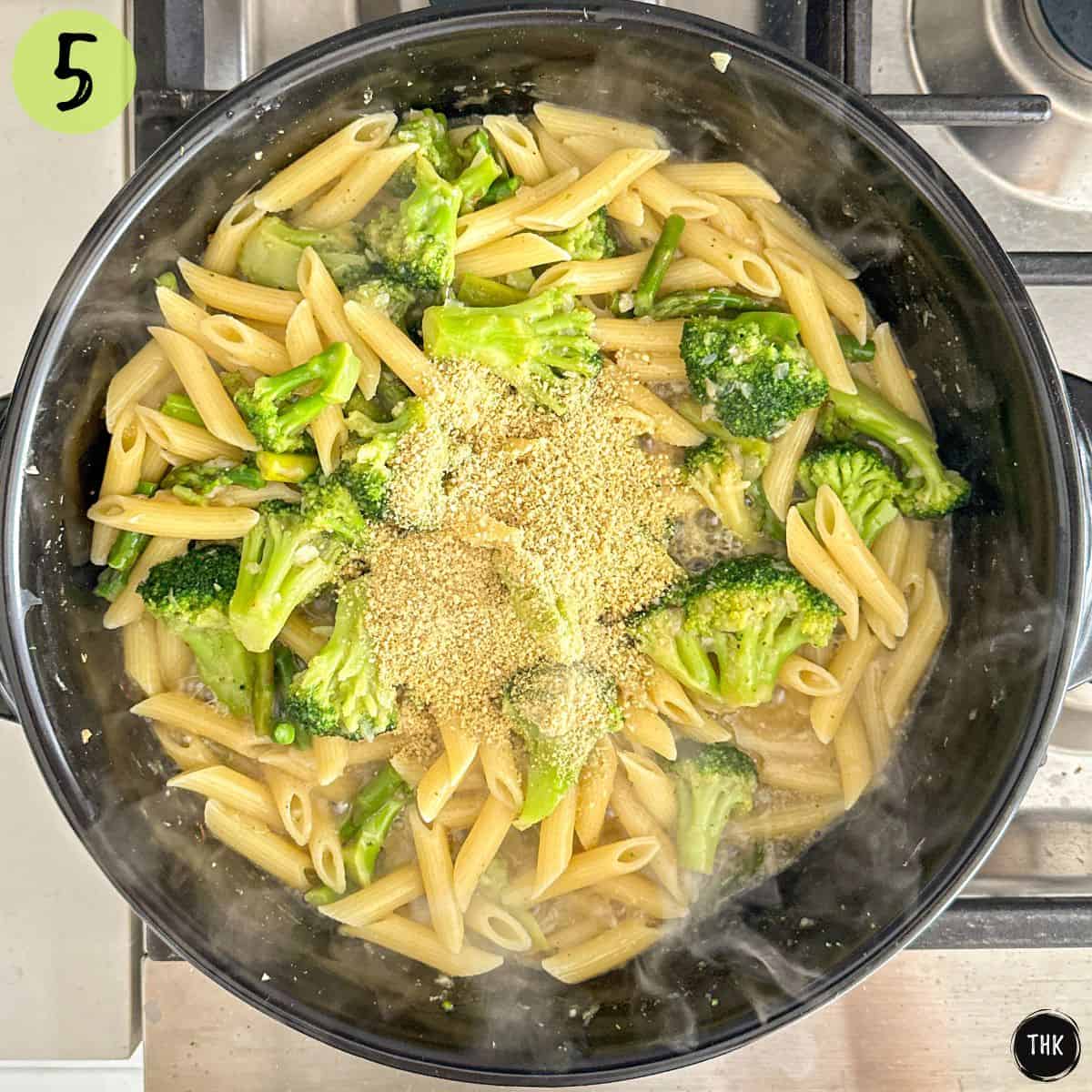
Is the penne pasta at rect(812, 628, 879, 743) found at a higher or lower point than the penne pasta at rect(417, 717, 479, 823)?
higher

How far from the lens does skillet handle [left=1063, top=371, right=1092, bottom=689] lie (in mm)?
1434

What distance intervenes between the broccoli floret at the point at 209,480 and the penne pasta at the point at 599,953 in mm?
854

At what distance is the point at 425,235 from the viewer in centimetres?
144

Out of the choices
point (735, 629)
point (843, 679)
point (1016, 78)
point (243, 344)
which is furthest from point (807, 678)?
point (1016, 78)

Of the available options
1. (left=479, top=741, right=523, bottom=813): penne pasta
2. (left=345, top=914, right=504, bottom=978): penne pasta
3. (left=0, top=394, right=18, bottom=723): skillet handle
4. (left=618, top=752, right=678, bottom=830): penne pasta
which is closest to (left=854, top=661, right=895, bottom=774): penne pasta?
(left=618, top=752, right=678, bottom=830): penne pasta

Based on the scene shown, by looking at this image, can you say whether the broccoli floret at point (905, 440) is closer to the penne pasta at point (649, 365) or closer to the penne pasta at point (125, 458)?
the penne pasta at point (649, 365)

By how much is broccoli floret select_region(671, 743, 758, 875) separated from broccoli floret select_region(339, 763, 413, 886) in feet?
1.40

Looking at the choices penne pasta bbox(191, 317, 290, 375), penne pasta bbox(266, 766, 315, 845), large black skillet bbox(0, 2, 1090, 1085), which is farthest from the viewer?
penne pasta bbox(266, 766, 315, 845)

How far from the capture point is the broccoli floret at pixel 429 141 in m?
1.50

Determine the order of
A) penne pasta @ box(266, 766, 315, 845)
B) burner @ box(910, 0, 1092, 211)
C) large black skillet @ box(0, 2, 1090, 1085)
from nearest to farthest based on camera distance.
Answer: large black skillet @ box(0, 2, 1090, 1085), penne pasta @ box(266, 766, 315, 845), burner @ box(910, 0, 1092, 211)

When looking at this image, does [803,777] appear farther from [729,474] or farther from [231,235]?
[231,235]

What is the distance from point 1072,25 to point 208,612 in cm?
162

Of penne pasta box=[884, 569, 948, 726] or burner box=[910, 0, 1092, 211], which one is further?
burner box=[910, 0, 1092, 211]

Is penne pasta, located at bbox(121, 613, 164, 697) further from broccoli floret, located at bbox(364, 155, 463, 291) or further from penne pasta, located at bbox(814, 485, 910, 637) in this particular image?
penne pasta, located at bbox(814, 485, 910, 637)
